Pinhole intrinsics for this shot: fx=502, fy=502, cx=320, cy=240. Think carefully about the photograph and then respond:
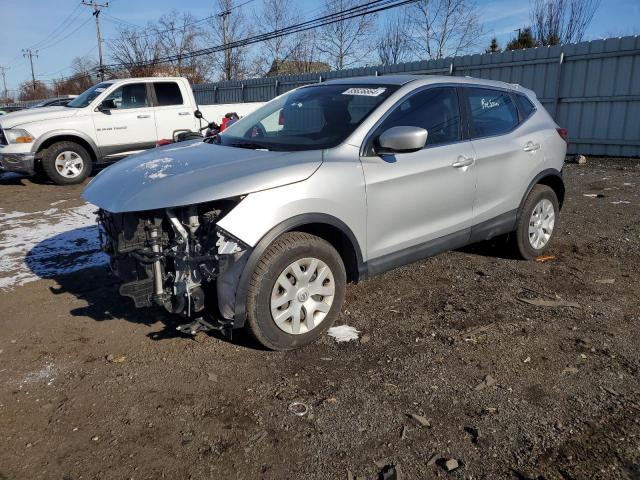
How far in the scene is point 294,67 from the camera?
135ft

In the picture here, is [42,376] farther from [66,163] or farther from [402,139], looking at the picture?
[66,163]

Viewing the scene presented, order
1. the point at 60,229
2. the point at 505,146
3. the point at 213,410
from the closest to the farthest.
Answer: the point at 213,410, the point at 505,146, the point at 60,229

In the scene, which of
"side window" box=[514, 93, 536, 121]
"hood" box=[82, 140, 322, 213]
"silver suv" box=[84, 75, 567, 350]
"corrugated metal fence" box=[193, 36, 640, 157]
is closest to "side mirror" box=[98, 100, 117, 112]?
"silver suv" box=[84, 75, 567, 350]

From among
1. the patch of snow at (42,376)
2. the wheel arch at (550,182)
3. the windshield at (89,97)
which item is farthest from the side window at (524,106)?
the windshield at (89,97)

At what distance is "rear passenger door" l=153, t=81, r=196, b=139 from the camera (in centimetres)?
1055

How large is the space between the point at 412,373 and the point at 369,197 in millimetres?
1229

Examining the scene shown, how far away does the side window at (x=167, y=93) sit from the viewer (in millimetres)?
10602

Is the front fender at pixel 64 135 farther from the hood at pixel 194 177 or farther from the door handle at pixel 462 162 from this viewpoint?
the door handle at pixel 462 162

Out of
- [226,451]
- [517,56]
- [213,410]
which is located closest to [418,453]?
[226,451]

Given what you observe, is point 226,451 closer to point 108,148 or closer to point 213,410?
point 213,410

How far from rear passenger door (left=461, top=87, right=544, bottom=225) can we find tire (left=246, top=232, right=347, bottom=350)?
1.72 meters

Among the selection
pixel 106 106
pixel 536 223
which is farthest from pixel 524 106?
pixel 106 106

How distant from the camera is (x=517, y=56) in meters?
12.8

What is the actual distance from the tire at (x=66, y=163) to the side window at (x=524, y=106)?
8.11 meters
